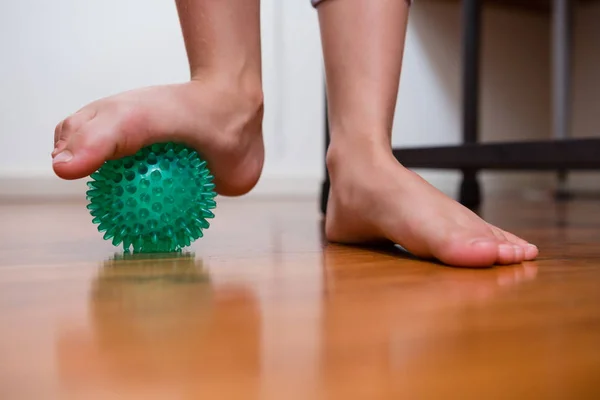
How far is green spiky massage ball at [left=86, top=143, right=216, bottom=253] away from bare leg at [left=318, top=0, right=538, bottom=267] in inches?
6.9

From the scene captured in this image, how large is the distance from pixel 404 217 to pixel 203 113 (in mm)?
241

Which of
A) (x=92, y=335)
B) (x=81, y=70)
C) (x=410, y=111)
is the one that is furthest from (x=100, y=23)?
(x=92, y=335)

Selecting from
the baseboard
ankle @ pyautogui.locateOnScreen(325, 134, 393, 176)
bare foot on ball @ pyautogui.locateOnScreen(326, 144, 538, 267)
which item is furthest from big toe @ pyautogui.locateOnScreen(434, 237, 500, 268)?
the baseboard

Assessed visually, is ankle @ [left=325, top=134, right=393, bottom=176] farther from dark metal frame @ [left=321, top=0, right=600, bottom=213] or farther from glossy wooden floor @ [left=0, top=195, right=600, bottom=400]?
dark metal frame @ [left=321, top=0, right=600, bottom=213]

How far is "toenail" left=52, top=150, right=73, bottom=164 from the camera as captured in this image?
0.67 m

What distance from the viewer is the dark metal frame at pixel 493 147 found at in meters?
1.08

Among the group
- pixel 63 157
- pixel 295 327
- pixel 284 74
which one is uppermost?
pixel 284 74

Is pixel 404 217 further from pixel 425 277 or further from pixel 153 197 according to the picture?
pixel 153 197

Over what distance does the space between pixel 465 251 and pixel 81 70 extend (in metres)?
1.69

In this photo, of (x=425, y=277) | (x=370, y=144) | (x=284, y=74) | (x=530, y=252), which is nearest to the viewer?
(x=425, y=277)

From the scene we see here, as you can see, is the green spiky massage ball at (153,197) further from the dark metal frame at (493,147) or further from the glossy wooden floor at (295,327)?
the dark metal frame at (493,147)

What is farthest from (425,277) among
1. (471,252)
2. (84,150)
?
(84,150)

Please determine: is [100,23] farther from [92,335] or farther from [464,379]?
[464,379]

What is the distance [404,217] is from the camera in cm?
73
